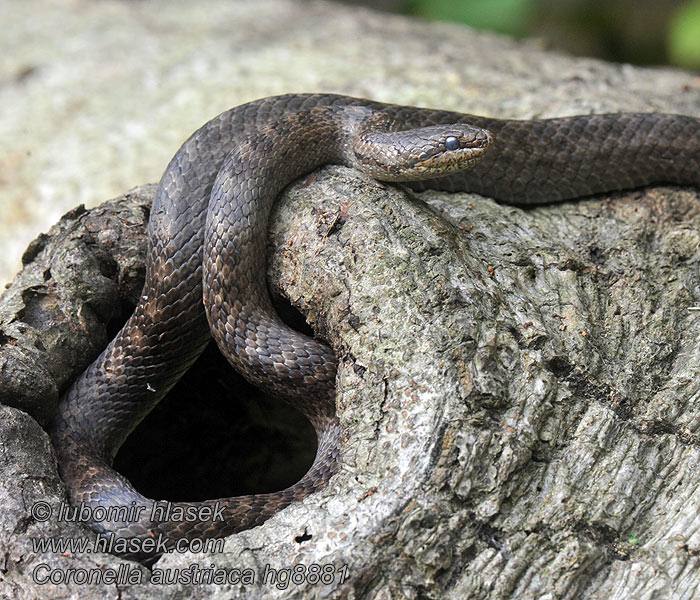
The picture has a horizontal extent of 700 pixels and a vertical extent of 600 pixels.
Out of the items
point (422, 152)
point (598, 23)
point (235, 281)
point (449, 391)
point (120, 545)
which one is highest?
point (598, 23)

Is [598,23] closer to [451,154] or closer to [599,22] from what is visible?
[599,22]

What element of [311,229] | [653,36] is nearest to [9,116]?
[311,229]

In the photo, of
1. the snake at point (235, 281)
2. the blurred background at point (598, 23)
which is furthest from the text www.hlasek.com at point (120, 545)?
the blurred background at point (598, 23)

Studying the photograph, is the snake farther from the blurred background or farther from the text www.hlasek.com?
the blurred background

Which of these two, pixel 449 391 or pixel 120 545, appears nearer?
pixel 449 391

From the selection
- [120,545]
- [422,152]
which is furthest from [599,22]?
[120,545]

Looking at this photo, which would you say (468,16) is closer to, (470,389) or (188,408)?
(188,408)

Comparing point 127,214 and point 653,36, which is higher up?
point 653,36
